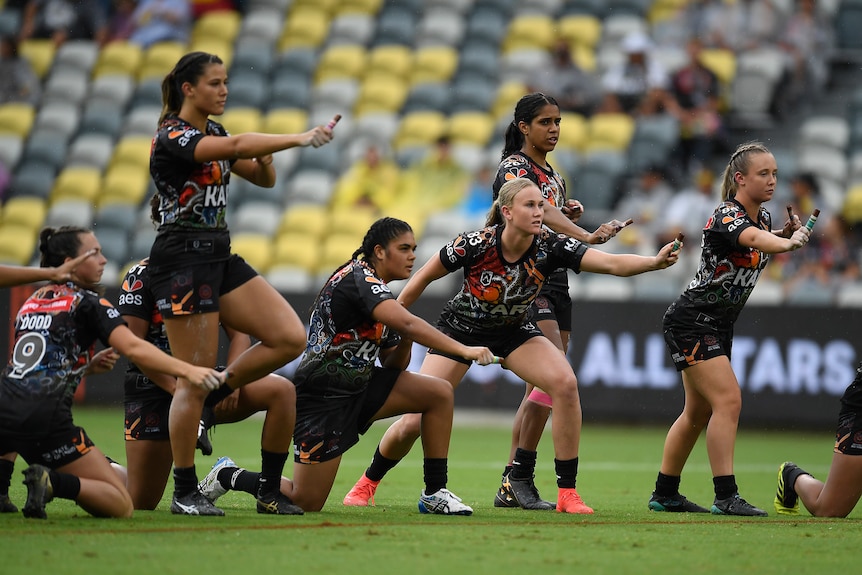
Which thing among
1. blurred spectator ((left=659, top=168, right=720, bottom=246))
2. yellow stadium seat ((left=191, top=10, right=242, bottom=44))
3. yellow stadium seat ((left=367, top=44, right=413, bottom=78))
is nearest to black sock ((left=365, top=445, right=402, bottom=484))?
blurred spectator ((left=659, top=168, right=720, bottom=246))

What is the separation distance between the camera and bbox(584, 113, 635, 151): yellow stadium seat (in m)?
17.1

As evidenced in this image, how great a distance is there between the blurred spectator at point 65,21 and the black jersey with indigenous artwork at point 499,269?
49.1 ft

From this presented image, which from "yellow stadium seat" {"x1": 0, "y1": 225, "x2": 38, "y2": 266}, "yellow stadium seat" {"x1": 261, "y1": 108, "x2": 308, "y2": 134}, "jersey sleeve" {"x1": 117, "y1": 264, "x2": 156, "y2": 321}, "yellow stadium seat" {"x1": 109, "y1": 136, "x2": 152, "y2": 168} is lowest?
"jersey sleeve" {"x1": 117, "y1": 264, "x2": 156, "y2": 321}

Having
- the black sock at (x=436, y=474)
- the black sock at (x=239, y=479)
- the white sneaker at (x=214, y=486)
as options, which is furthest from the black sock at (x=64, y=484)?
the black sock at (x=436, y=474)

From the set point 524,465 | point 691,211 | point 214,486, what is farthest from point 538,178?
point 691,211

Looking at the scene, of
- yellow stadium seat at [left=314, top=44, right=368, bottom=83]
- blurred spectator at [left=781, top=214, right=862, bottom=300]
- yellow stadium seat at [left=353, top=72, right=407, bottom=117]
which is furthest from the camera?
yellow stadium seat at [left=314, top=44, right=368, bottom=83]

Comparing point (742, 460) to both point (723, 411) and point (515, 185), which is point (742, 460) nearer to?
point (723, 411)

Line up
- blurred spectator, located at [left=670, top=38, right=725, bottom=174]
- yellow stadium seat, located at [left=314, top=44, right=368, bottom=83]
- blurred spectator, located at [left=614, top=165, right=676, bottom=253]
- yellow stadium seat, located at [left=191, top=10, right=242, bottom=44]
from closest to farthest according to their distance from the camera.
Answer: blurred spectator, located at [left=614, top=165, right=676, bottom=253]
blurred spectator, located at [left=670, top=38, right=725, bottom=174]
yellow stadium seat, located at [left=314, top=44, right=368, bottom=83]
yellow stadium seat, located at [left=191, top=10, right=242, bottom=44]

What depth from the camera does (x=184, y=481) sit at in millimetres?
6465

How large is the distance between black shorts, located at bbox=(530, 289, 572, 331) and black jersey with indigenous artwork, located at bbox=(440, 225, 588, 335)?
23.3 inches

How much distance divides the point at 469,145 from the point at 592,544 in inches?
494

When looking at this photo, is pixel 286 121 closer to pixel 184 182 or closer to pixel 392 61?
→ pixel 392 61

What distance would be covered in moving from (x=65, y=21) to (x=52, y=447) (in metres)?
16.2

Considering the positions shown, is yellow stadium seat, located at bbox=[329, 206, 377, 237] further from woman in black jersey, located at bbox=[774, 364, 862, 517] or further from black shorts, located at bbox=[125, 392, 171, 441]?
woman in black jersey, located at bbox=[774, 364, 862, 517]
